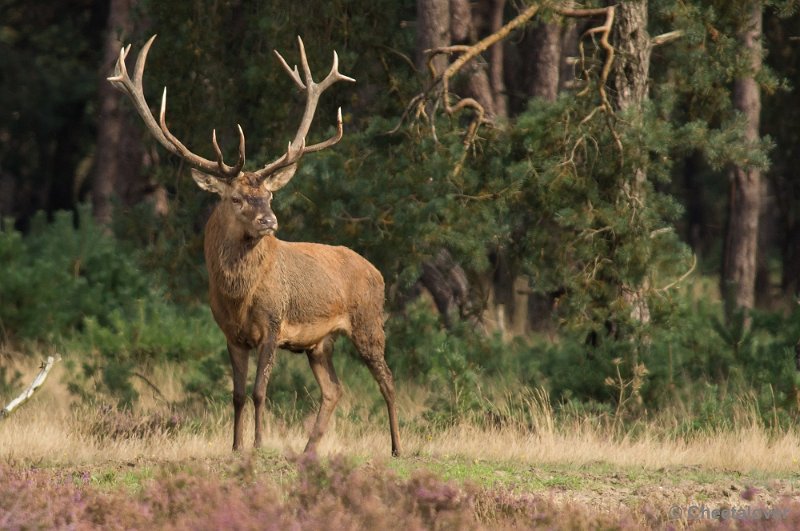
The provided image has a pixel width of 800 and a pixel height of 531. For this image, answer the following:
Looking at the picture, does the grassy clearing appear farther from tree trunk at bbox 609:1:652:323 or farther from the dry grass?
tree trunk at bbox 609:1:652:323

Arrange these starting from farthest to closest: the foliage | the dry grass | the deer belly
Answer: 1. the foliage
2. the deer belly
3. the dry grass

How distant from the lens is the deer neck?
33.3 feet

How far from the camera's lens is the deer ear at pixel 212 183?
10.2 metres

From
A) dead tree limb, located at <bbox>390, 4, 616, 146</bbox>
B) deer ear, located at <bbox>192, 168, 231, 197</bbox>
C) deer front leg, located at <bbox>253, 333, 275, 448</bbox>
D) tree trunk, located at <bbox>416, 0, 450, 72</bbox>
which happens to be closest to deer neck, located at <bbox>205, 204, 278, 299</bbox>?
deer ear, located at <bbox>192, 168, 231, 197</bbox>

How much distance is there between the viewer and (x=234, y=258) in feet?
33.3

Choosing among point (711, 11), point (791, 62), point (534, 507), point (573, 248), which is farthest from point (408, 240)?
point (791, 62)

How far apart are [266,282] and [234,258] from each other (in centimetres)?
29

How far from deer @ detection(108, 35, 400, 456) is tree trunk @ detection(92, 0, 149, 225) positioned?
1207 cm

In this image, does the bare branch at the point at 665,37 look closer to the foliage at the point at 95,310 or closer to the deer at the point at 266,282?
the deer at the point at 266,282

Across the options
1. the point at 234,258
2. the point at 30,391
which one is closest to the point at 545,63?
the point at 234,258

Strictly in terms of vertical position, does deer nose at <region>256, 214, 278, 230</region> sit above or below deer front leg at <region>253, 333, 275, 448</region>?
above

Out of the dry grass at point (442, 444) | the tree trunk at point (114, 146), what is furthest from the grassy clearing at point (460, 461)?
the tree trunk at point (114, 146)

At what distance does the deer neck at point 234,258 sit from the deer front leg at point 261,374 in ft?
1.29

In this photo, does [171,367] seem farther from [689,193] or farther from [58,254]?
[689,193]
